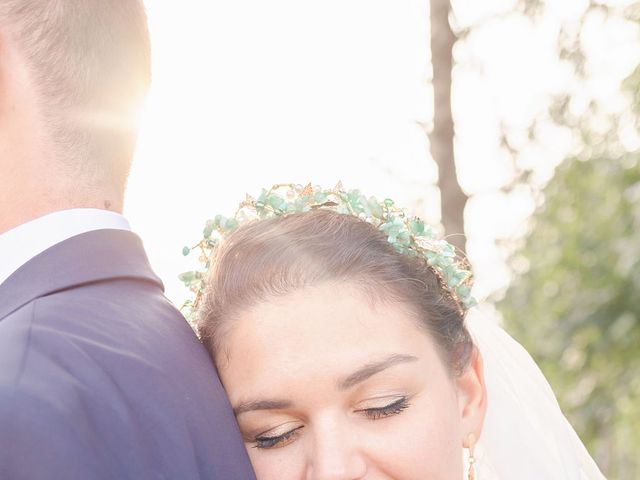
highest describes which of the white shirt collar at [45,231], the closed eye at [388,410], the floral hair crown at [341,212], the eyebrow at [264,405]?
the floral hair crown at [341,212]

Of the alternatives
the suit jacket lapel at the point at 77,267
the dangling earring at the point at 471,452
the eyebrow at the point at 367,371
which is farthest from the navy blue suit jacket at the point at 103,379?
the dangling earring at the point at 471,452

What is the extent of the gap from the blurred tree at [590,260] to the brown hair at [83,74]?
645cm

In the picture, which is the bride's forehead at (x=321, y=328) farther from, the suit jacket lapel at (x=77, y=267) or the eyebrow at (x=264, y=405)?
the suit jacket lapel at (x=77, y=267)

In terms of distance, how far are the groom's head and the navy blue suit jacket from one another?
22cm

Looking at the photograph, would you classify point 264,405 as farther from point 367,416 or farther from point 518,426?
point 518,426

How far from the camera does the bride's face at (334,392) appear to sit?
8.70 ft

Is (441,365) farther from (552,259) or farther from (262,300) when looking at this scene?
(552,259)

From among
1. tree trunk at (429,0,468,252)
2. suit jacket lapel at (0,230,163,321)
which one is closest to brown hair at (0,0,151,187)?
suit jacket lapel at (0,230,163,321)

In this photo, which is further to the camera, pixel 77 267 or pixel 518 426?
pixel 518 426

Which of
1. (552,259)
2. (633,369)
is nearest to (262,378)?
(633,369)

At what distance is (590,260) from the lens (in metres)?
12.6

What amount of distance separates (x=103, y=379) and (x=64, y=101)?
2.76ft

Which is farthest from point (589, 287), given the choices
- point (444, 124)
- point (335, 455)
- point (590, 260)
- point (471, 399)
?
point (335, 455)

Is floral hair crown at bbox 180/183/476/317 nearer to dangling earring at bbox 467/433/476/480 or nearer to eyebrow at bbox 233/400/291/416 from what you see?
dangling earring at bbox 467/433/476/480
